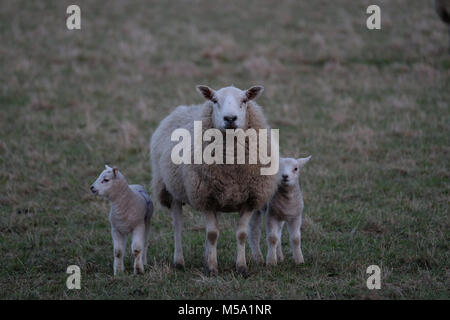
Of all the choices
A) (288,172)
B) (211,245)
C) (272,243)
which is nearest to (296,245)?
(272,243)

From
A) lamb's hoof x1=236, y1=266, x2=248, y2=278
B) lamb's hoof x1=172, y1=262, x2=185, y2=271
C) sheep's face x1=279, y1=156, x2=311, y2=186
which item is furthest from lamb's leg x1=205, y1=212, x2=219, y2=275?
sheep's face x1=279, y1=156, x2=311, y2=186

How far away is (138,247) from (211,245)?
777 millimetres

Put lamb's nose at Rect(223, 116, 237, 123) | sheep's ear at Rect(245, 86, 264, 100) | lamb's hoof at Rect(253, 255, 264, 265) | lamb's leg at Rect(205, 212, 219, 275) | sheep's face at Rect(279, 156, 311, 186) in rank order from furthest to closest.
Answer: lamb's hoof at Rect(253, 255, 264, 265) → sheep's face at Rect(279, 156, 311, 186) → sheep's ear at Rect(245, 86, 264, 100) → lamb's leg at Rect(205, 212, 219, 275) → lamb's nose at Rect(223, 116, 237, 123)

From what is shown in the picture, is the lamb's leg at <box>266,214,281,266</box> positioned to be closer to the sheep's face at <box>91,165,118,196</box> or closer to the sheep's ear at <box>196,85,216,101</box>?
the sheep's ear at <box>196,85,216,101</box>

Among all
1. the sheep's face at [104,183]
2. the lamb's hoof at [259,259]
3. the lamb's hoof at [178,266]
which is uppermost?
the sheep's face at [104,183]

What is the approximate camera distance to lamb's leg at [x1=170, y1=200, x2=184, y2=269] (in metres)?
6.49

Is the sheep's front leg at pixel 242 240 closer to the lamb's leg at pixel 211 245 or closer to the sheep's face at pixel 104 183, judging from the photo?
the lamb's leg at pixel 211 245

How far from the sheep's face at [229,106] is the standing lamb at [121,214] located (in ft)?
4.00

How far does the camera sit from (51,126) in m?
11.7

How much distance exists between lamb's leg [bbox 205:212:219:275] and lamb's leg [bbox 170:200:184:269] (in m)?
0.41

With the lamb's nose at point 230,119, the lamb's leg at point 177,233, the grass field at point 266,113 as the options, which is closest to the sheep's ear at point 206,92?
the lamb's nose at point 230,119

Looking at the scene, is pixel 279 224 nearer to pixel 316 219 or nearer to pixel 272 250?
pixel 272 250

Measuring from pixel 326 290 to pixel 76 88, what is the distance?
10542 millimetres

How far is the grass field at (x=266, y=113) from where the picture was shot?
596cm
